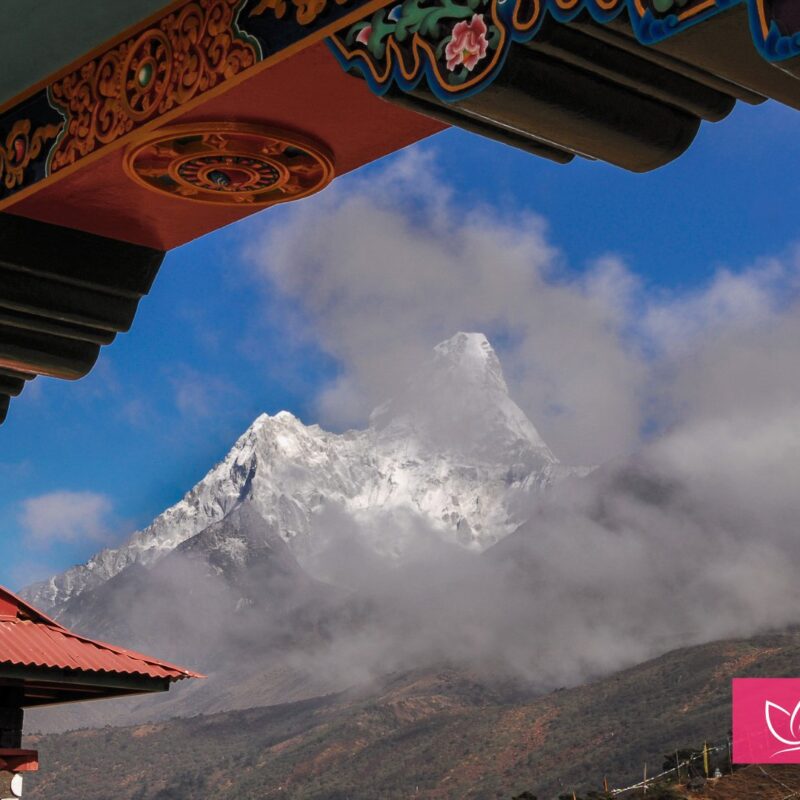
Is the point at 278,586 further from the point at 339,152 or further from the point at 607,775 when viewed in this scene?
the point at 339,152

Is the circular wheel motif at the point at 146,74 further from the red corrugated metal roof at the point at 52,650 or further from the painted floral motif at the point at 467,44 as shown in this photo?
the red corrugated metal roof at the point at 52,650

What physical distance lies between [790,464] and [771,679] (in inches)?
1920

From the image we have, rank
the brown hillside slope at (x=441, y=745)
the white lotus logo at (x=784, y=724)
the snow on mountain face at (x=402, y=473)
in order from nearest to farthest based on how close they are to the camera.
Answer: the white lotus logo at (x=784, y=724) → the brown hillside slope at (x=441, y=745) → the snow on mountain face at (x=402, y=473)

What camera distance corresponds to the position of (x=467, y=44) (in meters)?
1.64

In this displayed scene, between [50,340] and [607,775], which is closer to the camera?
[50,340]

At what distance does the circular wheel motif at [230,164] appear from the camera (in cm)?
225

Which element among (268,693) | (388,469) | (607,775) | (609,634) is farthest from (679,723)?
(388,469)

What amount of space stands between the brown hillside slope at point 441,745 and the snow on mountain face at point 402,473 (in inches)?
2613

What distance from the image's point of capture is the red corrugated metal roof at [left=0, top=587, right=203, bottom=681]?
4762 mm

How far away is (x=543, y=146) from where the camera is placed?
183 centimetres

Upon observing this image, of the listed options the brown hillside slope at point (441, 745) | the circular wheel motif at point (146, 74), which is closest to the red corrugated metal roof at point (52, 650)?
the circular wheel motif at point (146, 74)

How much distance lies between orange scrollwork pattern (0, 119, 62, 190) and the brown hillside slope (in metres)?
59.6

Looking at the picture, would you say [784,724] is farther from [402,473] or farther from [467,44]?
[402,473]

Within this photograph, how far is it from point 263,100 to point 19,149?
2.06ft
